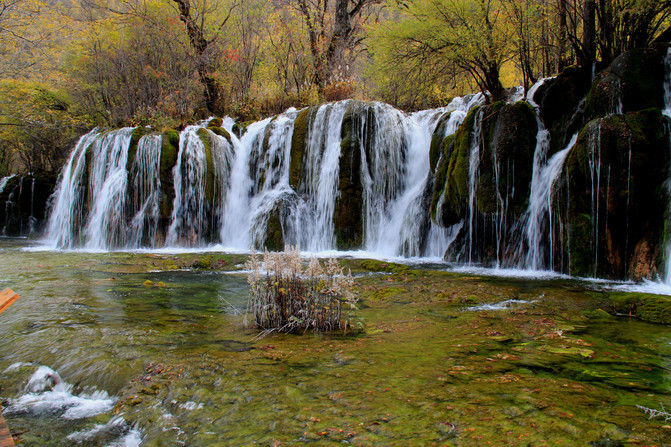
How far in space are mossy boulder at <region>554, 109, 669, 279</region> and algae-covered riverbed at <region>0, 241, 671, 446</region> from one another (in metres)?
2.61

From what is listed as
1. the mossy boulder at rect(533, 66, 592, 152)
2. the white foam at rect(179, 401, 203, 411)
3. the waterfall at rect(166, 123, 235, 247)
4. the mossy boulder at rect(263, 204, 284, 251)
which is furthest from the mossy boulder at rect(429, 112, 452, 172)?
the white foam at rect(179, 401, 203, 411)

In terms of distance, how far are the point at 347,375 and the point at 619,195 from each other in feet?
24.1

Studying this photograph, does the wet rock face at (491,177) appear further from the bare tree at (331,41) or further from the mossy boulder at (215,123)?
the bare tree at (331,41)

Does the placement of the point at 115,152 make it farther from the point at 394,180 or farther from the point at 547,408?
the point at 547,408

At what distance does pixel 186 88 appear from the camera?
66.2 feet

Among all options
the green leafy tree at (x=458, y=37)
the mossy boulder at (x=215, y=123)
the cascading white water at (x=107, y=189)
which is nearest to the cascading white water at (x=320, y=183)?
the green leafy tree at (x=458, y=37)

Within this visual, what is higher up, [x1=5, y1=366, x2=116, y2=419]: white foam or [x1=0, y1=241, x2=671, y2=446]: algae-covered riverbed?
[x1=0, y1=241, x2=671, y2=446]: algae-covered riverbed

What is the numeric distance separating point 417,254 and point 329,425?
34.1ft

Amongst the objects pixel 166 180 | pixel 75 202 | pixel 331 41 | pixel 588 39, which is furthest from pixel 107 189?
pixel 588 39

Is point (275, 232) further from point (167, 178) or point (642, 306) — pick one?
point (642, 306)

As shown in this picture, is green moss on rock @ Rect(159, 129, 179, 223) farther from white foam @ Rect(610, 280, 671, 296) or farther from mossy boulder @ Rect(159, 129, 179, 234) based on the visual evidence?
white foam @ Rect(610, 280, 671, 296)

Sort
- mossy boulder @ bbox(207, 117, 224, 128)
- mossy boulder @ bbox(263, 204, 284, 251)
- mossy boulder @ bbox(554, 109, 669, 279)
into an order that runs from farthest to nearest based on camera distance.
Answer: mossy boulder @ bbox(207, 117, 224, 128) → mossy boulder @ bbox(263, 204, 284, 251) → mossy boulder @ bbox(554, 109, 669, 279)

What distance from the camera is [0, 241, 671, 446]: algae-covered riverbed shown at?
7.64 feet

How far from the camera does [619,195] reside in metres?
7.89
